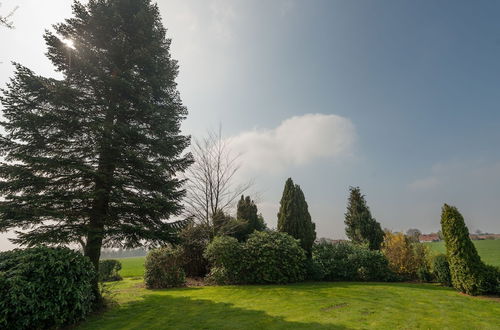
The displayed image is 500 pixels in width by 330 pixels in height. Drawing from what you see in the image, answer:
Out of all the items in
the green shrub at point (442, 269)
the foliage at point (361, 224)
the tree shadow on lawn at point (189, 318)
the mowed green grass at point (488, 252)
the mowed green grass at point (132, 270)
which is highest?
the foliage at point (361, 224)

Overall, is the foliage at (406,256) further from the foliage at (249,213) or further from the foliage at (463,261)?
the foliage at (249,213)

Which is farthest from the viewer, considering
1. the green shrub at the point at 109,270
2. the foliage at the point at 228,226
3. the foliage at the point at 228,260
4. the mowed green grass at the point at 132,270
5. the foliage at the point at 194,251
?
the mowed green grass at the point at 132,270

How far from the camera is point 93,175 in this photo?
7688 millimetres

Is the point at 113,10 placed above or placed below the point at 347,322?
above

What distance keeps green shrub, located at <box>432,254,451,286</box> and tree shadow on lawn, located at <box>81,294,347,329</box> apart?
743 cm

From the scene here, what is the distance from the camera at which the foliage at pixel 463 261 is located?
301 inches

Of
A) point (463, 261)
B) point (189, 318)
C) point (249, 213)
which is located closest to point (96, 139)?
point (189, 318)

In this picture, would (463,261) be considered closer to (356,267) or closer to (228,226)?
(356,267)

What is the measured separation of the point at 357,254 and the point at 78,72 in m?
14.0

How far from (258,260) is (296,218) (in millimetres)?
4080

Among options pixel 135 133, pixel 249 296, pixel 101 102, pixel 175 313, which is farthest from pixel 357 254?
pixel 101 102

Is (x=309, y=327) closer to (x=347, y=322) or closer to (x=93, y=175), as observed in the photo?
(x=347, y=322)

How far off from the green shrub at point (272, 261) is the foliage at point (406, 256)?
4612 millimetres

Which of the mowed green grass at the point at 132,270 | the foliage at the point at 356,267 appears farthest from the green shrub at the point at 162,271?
the foliage at the point at 356,267
